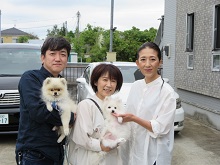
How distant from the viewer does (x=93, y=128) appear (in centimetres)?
228

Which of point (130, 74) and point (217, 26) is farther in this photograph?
point (217, 26)

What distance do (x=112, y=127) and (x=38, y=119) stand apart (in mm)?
560

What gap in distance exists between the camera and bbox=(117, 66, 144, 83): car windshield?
727 centimetres

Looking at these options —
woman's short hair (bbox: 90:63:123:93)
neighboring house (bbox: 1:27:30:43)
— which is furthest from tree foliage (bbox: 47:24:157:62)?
neighboring house (bbox: 1:27:30:43)

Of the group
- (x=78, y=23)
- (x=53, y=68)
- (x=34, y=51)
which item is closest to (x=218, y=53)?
(x=34, y=51)

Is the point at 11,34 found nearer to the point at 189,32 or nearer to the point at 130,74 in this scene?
the point at 189,32

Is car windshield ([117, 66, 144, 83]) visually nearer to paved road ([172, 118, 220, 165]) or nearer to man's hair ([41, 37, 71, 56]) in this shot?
paved road ([172, 118, 220, 165])

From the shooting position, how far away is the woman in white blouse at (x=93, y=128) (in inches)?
88.7

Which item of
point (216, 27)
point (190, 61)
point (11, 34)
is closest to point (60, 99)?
point (216, 27)

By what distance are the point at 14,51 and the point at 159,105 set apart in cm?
534

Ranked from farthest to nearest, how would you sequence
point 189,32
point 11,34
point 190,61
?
point 11,34, point 189,32, point 190,61

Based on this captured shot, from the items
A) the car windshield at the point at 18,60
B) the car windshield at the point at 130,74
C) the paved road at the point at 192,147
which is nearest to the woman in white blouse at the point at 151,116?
the paved road at the point at 192,147

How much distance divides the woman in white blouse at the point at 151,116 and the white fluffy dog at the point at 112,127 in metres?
0.08

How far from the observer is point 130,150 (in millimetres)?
2600
